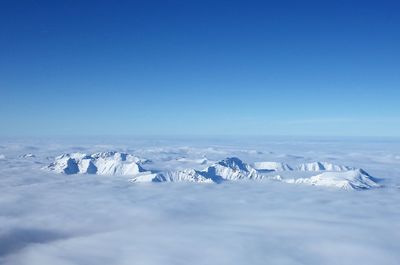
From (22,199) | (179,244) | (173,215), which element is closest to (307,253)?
(179,244)

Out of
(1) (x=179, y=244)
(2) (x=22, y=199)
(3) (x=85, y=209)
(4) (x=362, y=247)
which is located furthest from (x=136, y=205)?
(4) (x=362, y=247)

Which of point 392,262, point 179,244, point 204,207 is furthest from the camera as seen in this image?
point 204,207

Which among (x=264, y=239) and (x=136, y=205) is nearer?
(x=264, y=239)

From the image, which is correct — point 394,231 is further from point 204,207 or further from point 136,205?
point 136,205

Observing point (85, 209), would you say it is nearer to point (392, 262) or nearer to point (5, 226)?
point (5, 226)

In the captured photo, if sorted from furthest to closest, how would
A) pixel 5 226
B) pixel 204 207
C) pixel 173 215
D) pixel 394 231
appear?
pixel 204 207
pixel 173 215
pixel 5 226
pixel 394 231

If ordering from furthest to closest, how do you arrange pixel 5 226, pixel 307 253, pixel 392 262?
pixel 5 226 → pixel 307 253 → pixel 392 262

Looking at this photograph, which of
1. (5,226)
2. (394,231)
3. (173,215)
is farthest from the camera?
(173,215)

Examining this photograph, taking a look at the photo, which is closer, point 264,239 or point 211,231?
point 264,239
